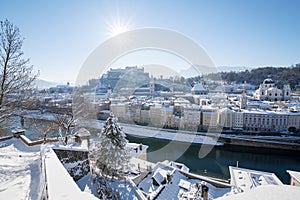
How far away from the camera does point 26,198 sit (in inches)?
73.1

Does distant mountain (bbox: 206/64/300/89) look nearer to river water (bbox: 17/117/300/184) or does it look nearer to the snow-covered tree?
river water (bbox: 17/117/300/184)

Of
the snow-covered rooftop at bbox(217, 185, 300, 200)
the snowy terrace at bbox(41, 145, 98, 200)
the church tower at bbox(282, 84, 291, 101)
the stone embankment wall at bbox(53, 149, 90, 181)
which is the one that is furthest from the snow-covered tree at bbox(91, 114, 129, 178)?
the church tower at bbox(282, 84, 291, 101)

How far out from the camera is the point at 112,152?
5.65 m

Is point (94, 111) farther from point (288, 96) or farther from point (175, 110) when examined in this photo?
point (288, 96)

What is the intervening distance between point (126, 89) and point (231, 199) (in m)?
32.8

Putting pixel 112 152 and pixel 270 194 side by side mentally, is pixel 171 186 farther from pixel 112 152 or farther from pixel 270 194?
pixel 270 194

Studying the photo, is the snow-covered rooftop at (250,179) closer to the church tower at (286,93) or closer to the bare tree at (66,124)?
the bare tree at (66,124)

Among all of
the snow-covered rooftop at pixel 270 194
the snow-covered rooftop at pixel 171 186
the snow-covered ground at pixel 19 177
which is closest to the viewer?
the snow-covered rooftop at pixel 270 194

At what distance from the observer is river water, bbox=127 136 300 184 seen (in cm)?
999

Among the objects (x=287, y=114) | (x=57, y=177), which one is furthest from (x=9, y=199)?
(x=287, y=114)

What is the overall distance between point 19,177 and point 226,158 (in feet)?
38.5

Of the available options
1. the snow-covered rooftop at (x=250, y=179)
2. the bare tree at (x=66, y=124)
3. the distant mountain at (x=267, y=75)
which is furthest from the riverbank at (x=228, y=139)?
the distant mountain at (x=267, y=75)

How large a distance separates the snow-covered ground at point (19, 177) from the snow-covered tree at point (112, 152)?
2285mm

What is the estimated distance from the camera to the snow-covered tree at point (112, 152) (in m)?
5.37
